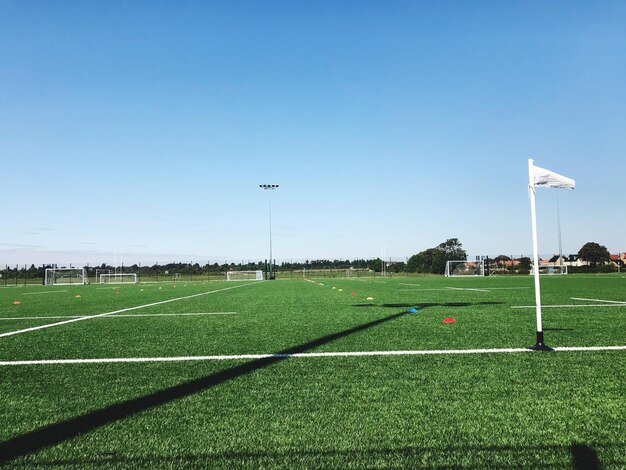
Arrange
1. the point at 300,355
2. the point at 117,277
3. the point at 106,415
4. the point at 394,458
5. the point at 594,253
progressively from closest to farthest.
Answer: the point at 394,458 < the point at 106,415 < the point at 300,355 < the point at 117,277 < the point at 594,253

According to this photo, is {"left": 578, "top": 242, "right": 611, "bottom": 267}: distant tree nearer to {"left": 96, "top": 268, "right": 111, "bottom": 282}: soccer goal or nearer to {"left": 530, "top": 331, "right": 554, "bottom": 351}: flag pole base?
{"left": 96, "top": 268, "right": 111, "bottom": 282}: soccer goal

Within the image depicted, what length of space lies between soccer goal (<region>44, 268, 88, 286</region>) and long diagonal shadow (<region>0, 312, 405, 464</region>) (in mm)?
50742

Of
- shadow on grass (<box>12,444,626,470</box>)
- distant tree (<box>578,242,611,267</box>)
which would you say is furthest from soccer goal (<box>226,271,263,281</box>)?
distant tree (<box>578,242,611,267</box>)

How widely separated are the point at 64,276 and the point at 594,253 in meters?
113

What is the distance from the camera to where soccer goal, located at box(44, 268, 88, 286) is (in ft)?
162

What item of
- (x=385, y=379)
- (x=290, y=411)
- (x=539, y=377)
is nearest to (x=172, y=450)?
(x=290, y=411)

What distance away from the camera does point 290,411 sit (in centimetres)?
280


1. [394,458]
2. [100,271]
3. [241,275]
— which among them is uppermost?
[100,271]

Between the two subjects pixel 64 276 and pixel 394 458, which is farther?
pixel 64 276

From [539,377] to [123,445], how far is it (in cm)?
286

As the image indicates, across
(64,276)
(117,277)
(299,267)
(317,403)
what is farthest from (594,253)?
(317,403)

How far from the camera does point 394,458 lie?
2129 millimetres

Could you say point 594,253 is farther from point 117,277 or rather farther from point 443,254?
point 117,277

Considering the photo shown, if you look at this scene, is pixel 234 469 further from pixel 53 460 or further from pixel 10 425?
pixel 10 425
